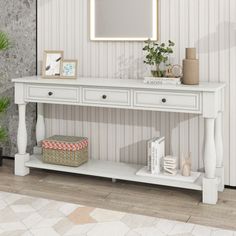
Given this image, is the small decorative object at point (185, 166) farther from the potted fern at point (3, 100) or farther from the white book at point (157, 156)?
the potted fern at point (3, 100)

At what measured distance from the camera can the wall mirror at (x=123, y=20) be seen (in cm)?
363

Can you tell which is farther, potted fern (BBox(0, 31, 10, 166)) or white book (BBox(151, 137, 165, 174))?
potted fern (BBox(0, 31, 10, 166))

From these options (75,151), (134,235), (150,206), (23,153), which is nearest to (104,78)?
(75,151)

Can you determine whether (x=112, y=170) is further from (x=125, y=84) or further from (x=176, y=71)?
(x=176, y=71)

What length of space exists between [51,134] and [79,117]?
1.10 ft

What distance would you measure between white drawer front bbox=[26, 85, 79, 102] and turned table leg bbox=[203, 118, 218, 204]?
41.6 inches

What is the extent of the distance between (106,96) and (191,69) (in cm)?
66

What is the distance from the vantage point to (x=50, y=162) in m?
3.80

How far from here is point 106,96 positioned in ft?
11.2

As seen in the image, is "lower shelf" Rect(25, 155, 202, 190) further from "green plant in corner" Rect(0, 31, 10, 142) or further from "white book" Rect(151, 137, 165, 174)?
"green plant in corner" Rect(0, 31, 10, 142)

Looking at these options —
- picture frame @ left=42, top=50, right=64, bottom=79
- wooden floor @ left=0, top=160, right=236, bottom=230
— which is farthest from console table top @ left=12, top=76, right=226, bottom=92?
wooden floor @ left=0, top=160, right=236, bottom=230

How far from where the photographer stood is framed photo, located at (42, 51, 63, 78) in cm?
384

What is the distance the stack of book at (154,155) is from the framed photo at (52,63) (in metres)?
1.01

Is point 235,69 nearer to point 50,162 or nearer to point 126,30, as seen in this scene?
point 126,30
